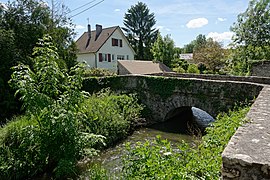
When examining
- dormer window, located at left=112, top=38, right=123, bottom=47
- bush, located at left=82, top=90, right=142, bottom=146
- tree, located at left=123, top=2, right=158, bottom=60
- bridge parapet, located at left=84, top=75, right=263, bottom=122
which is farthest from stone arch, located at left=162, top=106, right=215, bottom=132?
tree, located at left=123, top=2, right=158, bottom=60

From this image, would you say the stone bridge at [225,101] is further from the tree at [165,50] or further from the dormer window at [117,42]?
the tree at [165,50]

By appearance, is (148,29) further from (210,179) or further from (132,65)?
(210,179)

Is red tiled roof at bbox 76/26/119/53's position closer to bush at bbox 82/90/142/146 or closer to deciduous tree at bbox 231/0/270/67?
deciduous tree at bbox 231/0/270/67

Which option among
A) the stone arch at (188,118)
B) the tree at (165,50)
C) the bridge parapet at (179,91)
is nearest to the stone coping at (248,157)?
the bridge parapet at (179,91)

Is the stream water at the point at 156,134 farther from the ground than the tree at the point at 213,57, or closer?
closer

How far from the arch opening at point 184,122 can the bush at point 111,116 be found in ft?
5.14

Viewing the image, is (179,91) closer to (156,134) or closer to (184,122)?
(184,122)

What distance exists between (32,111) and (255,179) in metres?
5.74

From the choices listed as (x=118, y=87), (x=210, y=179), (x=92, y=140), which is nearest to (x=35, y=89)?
(x=92, y=140)

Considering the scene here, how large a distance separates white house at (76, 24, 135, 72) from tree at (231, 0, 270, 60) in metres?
13.9

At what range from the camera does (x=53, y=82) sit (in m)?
6.47

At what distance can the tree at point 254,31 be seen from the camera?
17.5m

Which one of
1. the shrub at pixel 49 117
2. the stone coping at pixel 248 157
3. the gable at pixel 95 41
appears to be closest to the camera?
the stone coping at pixel 248 157

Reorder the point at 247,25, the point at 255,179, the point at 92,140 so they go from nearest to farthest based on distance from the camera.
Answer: the point at 255,179, the point at 92,140, the point at 247,25
